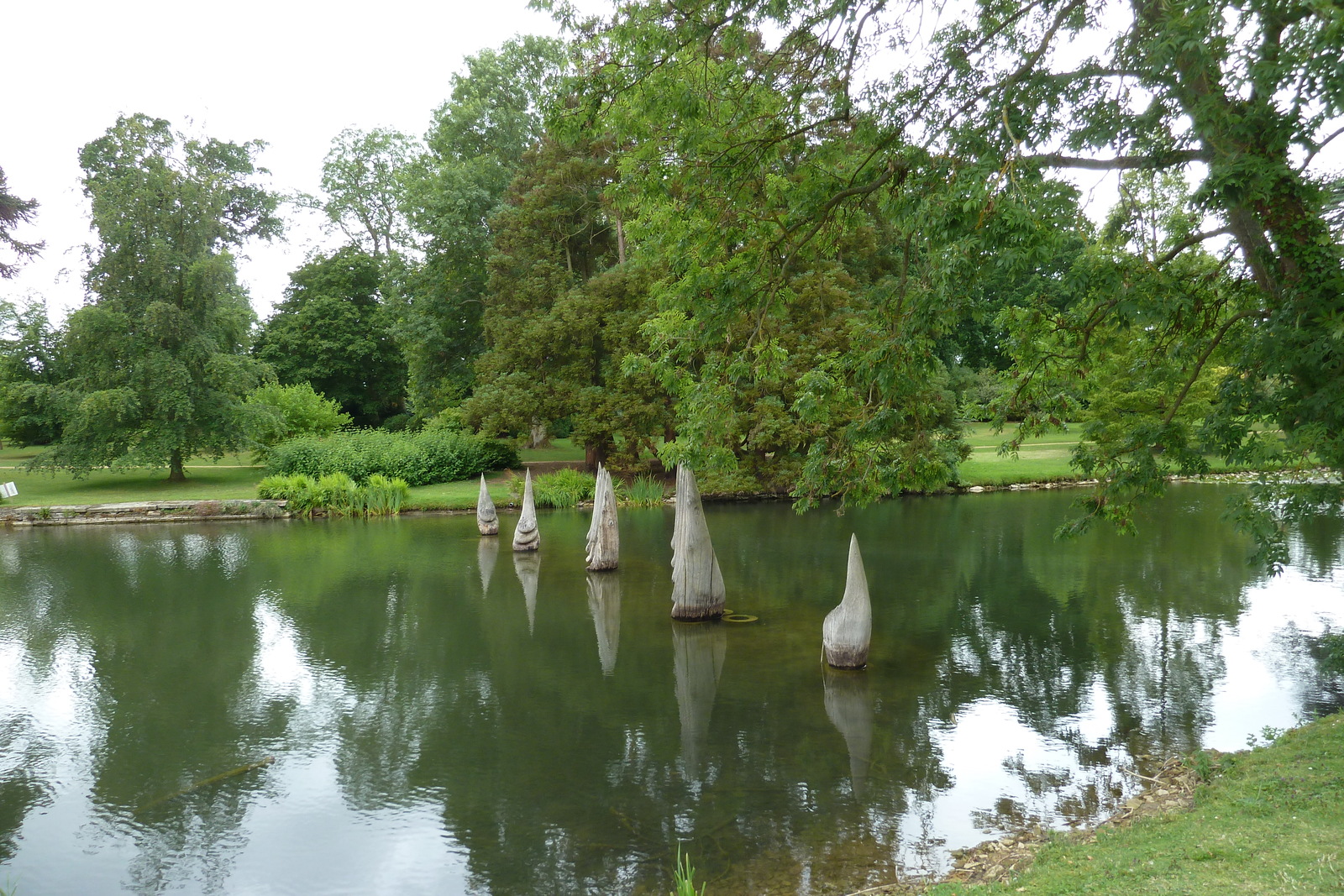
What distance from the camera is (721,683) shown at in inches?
419

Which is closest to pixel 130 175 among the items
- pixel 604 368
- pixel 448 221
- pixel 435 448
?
pixel 448 221

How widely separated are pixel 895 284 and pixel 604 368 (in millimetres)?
21943

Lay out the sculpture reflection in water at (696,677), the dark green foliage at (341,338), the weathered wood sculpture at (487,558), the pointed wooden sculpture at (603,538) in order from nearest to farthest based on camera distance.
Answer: the sculpture reflection in water at (696,677), the weathered wood sculpture at (487,558), the pointed wooden sculpture at (603,538), the dark green foliage at (341,338)

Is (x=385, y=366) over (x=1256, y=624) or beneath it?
over

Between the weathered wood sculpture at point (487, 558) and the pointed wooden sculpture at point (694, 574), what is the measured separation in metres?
4.15

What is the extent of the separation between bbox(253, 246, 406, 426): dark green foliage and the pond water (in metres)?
26.0

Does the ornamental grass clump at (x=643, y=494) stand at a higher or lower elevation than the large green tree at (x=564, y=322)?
lower

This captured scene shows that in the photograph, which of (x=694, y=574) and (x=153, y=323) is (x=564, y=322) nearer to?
(x=153, y=323)

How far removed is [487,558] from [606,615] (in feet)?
18.9

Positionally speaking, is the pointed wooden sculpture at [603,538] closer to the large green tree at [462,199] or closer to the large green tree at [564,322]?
the large green tree at [564,322]

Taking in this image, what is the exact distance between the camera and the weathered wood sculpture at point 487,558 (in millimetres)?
16703

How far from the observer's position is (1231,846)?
16.9ft

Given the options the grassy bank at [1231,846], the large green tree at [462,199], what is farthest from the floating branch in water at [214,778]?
the large green tree at [462,199]

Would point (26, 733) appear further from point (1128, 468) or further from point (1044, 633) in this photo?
point (1044, 633)
